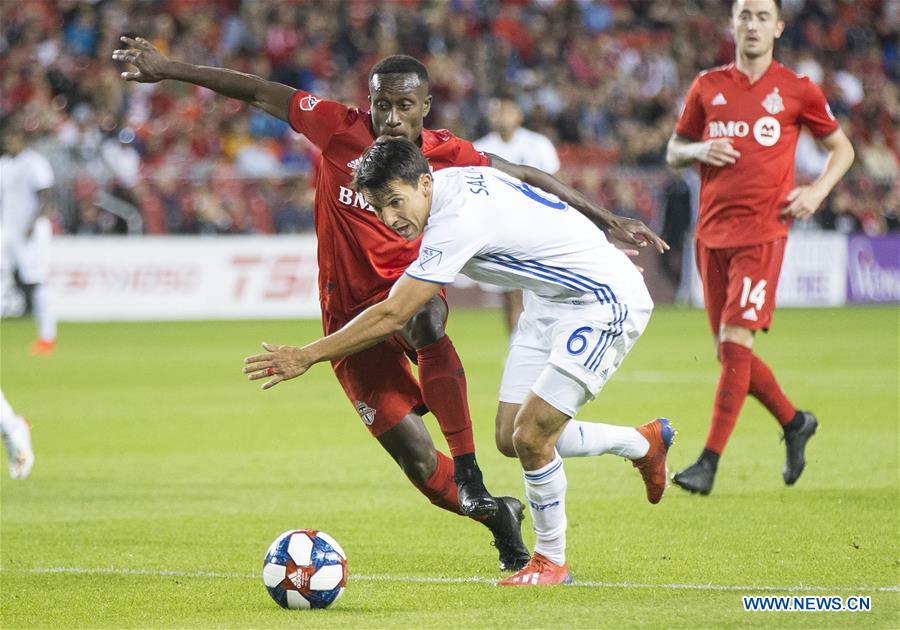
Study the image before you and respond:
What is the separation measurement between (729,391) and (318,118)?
125 inches

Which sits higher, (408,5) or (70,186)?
(408,5)

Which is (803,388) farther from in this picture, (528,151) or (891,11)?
(891,11)

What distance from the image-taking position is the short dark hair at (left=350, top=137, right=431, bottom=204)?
5.43 metres

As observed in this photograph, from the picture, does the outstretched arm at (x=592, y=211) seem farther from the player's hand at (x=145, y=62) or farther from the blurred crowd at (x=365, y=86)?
the blurred crowd at (x=365, y=86)

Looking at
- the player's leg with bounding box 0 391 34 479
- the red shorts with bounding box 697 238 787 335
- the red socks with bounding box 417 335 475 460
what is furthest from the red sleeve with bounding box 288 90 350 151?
the player's leg with bounding box 0 391 34 479

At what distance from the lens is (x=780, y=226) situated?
8.66 meters

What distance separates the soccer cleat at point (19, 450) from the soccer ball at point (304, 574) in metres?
3.68

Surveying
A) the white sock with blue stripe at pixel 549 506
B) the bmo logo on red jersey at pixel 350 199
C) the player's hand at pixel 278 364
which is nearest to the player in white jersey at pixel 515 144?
the bmo logo on red jersey at pixel 350 199

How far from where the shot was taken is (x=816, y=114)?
8758mm

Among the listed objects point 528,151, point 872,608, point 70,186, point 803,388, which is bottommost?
point 70,186

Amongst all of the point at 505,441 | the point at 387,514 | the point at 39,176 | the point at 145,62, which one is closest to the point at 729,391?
the point at 387,514

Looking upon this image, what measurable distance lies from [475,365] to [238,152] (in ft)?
30.5

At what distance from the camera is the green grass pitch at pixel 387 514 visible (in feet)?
18.2

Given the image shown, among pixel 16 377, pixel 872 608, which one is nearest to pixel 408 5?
pixel 16 377
